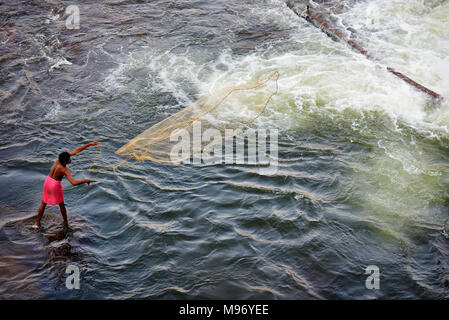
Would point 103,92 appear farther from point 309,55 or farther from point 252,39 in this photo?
point 309,55

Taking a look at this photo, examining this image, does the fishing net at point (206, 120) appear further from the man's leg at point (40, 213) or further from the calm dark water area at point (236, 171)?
the man's leg at point (40, 213)

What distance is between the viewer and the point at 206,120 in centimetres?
816

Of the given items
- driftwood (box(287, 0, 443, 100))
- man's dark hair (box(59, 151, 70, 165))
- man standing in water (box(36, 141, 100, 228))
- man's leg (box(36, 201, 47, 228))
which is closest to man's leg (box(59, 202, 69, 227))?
man standing in water (box(36, 141, 100, 228))

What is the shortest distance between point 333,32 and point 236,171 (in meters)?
6.76

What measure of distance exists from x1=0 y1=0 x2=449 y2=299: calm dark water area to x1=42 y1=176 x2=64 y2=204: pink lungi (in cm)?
52

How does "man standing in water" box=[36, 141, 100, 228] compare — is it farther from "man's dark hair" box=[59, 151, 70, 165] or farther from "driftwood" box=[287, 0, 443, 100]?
"driftwood" box=[287, 0, 443, 100]

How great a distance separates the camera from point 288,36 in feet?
40.9

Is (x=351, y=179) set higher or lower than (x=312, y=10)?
lower

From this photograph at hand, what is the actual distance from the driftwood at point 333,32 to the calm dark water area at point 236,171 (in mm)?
195

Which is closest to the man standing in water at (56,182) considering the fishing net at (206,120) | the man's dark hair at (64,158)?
the man's dark hair at (64,158)

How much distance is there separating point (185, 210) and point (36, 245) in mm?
2400

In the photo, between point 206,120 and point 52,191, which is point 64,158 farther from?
point 206,120

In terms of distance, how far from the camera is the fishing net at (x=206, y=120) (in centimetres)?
721
